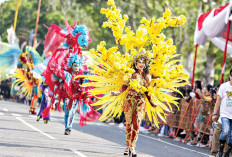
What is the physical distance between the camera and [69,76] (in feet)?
38.6

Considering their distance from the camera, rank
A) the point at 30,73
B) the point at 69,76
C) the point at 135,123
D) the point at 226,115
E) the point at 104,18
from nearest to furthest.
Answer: the point at 135,123, the point at 226,115, the point at 69,76, the point at 30,73, the point at 104,18

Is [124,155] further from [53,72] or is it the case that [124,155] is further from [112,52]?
[53,72]

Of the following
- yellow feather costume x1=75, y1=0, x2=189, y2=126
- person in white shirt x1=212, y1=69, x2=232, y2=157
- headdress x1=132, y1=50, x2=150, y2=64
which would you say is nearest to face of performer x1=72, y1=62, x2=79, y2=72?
yellow feather costume x1=75, y1=0, x2=189, y2=126

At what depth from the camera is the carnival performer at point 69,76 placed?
38.5 ft

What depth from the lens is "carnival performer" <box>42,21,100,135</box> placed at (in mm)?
11750

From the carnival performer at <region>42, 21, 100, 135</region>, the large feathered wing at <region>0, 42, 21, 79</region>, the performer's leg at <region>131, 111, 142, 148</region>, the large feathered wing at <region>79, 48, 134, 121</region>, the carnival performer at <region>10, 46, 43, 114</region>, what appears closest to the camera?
the large feathered wing at <region>79, 48, 134, 121</region>

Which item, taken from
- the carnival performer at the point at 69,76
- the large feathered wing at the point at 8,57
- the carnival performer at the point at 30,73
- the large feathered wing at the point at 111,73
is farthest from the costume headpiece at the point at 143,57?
the large feathered wing at the point at 8,57

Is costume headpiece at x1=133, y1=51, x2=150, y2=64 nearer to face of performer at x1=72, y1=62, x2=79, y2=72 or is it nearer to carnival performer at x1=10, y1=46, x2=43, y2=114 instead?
face of performer at x1=72, y1=62, x2=79, y2=72

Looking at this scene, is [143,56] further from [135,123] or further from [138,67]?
[135,123]

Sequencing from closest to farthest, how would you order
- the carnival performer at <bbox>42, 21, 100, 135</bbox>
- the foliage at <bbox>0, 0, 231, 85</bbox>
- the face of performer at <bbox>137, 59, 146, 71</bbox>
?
the face of performer at <bbox>137, 59, 146, 71</bbox>, the carnival performer at <bbox>42, 21, 100, 135</bbox>, the foliage at <bbox>0, 0, 231, 85</bbox>

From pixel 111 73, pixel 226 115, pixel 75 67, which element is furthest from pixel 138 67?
pixel 75 67

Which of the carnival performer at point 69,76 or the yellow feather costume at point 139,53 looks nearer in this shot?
the yellow feather costume at point 139,53

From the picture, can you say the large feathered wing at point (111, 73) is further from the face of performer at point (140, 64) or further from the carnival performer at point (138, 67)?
the face of performer at point (140, 64)

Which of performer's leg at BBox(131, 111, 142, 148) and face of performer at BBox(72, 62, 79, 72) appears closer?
performer's leg at BBox(131, 111, 142, 148)
